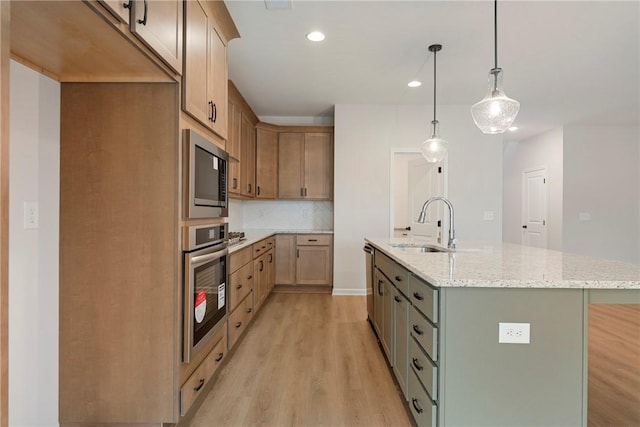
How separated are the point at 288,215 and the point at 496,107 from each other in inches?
144

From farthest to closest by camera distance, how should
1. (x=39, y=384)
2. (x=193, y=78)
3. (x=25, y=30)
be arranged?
1. (x=193, y=78)
2. (x=39, y=384)
3. (x=25, y=30)

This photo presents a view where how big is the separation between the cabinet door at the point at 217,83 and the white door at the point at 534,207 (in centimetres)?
630

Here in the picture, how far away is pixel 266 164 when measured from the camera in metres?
5.10

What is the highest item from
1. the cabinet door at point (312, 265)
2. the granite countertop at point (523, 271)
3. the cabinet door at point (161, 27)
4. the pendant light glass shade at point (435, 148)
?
the cabinet door at point (161, 27)

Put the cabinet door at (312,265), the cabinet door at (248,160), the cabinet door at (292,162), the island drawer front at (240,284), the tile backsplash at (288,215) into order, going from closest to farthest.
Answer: the island drawer front at (240,284) → the cabinet door at (248,160) → the cabinet door at (312,265) → the cabinet door at (292,162) → the tile backsplash at (288,215)

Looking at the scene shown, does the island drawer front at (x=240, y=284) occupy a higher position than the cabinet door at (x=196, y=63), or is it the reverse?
the cabinet door at (x=196, y=63)

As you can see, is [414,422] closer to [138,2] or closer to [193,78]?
[193,78]

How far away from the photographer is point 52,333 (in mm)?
1636

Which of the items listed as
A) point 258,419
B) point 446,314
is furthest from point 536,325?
point 258,419

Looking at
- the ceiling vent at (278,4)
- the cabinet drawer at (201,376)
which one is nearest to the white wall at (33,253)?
the cabinet drawer at (201,376)

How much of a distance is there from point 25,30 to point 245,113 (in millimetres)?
3189

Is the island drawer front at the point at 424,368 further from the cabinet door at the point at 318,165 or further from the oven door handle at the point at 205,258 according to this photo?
the cabinet door at the point at 318,165

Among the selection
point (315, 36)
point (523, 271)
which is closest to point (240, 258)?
point (315, 36)

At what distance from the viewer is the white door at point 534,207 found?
6.43m
